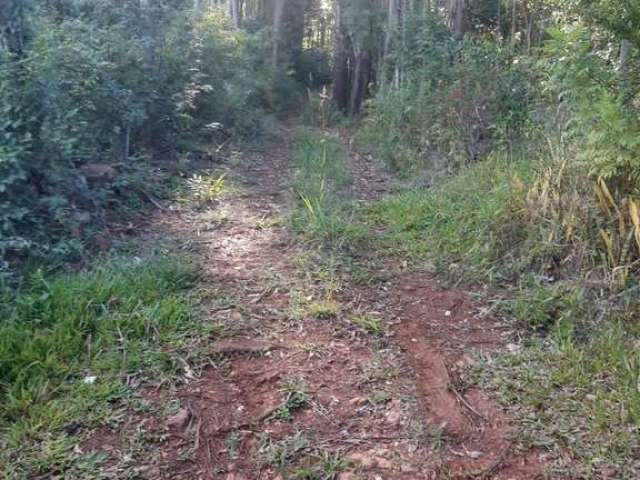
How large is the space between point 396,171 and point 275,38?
7.54 m

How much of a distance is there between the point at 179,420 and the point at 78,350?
0.69 meters

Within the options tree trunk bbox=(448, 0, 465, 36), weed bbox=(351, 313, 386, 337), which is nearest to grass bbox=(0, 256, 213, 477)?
weed bbox=(351, 313, 386, 337)

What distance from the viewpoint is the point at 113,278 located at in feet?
11.3

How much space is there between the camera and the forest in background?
287cm

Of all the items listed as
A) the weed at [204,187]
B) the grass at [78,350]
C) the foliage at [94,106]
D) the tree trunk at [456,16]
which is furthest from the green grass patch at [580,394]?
the tree trunk at [456,16]

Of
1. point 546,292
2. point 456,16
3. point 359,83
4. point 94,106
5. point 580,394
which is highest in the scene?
point 456,16

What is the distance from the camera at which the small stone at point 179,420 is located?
250 centimetres

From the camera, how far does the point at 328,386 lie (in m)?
2.82

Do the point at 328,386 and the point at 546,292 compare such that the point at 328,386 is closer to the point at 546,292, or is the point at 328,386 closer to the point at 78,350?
the point at 78,350

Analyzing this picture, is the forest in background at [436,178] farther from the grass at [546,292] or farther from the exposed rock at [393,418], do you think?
the exposed rock at [393,418]

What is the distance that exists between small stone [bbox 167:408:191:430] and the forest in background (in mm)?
591

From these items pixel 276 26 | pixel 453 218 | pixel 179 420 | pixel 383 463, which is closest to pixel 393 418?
pixel 383 463

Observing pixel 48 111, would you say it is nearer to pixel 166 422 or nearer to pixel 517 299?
pixel 166 422

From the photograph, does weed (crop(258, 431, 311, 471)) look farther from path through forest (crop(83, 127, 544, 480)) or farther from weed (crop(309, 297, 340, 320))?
weed (crop(309, 297, 340, 320))
